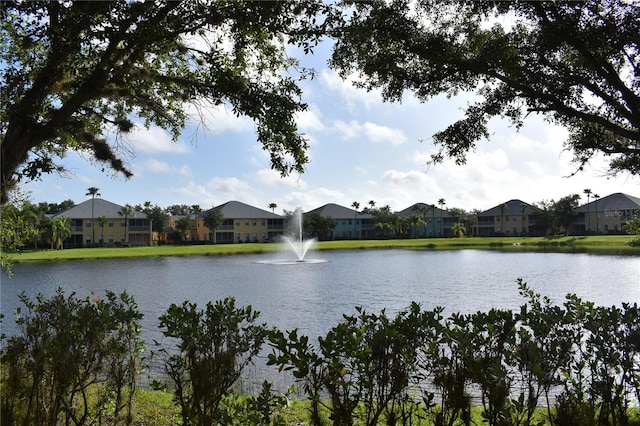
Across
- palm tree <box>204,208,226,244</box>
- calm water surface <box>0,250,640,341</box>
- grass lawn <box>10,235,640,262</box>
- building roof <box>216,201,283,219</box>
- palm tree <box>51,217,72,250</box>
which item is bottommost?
calm water surface <box>0,250,640,341</box>

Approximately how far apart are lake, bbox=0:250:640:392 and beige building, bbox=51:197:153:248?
44.2 metres

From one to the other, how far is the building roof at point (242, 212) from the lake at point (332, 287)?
53.4 metres

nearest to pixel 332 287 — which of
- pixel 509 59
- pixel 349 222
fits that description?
pixel 509 59

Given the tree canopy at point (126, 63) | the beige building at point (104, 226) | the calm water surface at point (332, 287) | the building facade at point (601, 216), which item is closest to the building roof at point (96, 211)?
the beige building at point (104, 226)

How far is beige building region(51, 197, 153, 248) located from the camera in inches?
2965

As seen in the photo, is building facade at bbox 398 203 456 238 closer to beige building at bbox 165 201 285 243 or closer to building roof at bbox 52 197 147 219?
beige building at bbox 165 201 285 243

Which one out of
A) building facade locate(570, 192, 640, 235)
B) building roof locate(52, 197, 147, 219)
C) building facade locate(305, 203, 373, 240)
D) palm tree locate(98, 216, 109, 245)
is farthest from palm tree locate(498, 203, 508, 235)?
palm tree locate(98, 216, 109, 245)

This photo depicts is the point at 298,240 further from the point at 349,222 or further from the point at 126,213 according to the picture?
the point at 126,213

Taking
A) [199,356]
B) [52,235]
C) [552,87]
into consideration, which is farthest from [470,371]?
[52,235]

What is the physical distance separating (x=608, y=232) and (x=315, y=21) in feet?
309

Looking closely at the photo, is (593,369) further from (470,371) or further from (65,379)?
(65,379)

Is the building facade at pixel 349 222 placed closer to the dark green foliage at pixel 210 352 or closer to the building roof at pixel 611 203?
the building roof at pixel 611 203

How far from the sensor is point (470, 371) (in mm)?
2943

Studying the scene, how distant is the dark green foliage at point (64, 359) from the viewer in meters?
3.58
